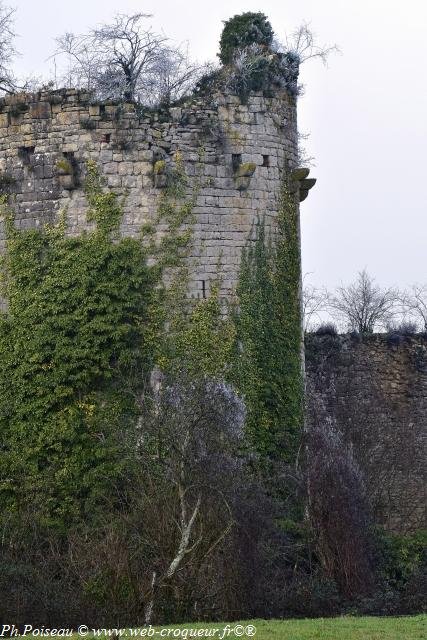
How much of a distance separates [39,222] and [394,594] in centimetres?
697

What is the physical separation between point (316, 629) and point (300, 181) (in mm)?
7823

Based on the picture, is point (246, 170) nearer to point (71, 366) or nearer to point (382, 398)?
point (71, 366)

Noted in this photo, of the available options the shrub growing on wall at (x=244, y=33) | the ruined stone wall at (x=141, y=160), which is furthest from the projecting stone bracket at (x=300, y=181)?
the shrub growing on wall at (x=244, y=33)

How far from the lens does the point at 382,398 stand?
83.2 ft

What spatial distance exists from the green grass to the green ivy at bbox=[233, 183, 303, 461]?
417cm

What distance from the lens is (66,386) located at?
60.9 feet

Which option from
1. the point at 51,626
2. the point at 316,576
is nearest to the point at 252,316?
the point at 316,576

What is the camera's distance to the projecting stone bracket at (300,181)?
20.1 metres

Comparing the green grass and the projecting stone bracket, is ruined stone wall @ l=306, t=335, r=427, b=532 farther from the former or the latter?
the green grass

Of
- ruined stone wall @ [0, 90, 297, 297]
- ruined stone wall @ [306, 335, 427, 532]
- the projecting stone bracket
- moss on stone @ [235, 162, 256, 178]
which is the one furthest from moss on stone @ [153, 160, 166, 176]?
ruined stone wall @ [306, 335, 427, 532]

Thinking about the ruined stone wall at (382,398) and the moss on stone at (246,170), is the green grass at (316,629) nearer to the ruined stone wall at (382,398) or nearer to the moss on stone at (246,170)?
the moss on stone at (246,170)

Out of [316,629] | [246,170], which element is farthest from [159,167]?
[316,629]

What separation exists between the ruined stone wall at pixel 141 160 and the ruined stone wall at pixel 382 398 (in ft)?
17.3

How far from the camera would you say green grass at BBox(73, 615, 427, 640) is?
13609mm
